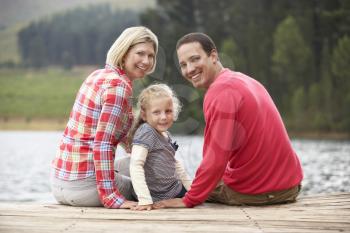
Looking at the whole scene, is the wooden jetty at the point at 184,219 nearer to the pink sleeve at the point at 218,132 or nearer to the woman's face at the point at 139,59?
the pink sleeve at the point at 218,132

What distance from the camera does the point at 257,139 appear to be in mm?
3668

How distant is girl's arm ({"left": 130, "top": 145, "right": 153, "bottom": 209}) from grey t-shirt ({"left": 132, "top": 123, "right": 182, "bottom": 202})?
6cm

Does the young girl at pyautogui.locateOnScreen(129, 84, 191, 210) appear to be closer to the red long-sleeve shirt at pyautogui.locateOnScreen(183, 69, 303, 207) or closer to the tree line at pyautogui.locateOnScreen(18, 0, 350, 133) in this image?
the red long-sleeve shirt at pyautogui.locateOnScreen(183, 69, 303, 207)

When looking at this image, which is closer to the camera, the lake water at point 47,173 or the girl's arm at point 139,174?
the girl's arm at point 139,174

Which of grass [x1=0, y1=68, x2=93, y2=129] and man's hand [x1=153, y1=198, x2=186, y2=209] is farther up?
man's hand [x1=153, y1=198, x2=186, y2=209]

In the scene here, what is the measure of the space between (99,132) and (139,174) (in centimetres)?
40

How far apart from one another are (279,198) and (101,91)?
4.82ft

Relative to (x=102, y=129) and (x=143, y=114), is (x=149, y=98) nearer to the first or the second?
(x=143, y=114)

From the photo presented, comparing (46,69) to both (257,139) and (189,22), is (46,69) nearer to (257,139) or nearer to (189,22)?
(189,22)

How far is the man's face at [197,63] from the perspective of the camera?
3773 millimetres

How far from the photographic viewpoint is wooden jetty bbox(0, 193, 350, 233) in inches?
117

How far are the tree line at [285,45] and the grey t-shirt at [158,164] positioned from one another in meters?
30.5

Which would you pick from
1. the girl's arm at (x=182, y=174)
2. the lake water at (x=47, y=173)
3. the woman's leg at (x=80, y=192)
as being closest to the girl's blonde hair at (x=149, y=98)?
the girl's arm at (x=182, y=174)

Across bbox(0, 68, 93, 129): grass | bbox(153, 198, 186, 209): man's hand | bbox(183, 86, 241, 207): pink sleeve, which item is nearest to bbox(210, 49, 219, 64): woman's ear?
bbox(183, 86, 241, 207): pink sleeve
